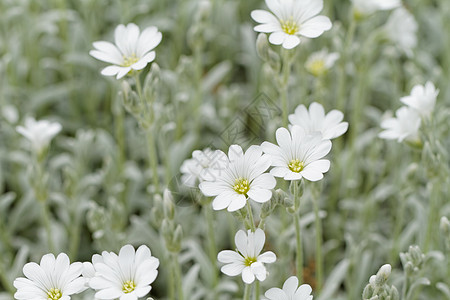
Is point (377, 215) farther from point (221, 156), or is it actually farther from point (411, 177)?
point (221, 156)

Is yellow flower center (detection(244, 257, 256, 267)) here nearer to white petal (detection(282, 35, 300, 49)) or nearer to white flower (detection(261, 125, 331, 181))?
white flower (detection(261, 125, 331, 181))

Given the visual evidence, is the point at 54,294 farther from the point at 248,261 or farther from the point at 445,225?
the point at 445,225

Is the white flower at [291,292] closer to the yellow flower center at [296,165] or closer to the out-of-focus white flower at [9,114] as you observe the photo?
the yellow flower center at [296,165]

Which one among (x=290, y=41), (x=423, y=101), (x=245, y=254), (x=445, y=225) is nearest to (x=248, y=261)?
(x=245, y=254)

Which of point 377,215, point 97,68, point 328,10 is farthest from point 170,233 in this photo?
point 328,10

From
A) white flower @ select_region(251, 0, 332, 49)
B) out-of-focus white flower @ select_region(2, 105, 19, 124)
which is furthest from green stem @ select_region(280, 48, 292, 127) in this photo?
out-of-focus white flower @ select_region(2, 105, 19, 124)

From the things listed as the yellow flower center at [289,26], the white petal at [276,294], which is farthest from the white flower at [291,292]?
the yellow flower center at [289,26]
